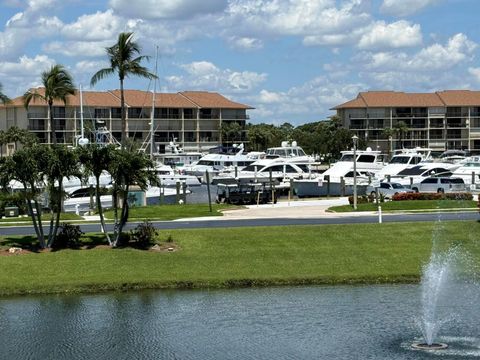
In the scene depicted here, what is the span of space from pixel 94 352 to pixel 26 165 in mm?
13840

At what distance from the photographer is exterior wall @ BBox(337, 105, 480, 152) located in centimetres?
15600

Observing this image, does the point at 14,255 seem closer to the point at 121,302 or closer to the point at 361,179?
the point at 121,302

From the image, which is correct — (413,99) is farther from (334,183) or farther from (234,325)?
(234,325)

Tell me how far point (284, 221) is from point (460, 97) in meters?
119

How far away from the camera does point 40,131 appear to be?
Answer: 142250mm

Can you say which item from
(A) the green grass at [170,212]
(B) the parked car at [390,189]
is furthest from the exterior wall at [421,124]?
(A) the green grass at [170,212]

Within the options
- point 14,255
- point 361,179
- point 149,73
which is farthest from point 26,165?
point 361,179

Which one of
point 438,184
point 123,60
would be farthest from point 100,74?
point 438,184

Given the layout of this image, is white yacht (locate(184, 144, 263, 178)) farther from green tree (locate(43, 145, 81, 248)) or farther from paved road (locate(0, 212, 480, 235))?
green tree (locate(43, 145, 81, 248))

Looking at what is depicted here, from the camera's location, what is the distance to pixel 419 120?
515 ft

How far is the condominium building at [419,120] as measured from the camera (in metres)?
156

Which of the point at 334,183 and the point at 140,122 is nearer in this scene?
the point at 334,183

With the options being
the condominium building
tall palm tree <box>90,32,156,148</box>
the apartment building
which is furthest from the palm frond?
the condominium building

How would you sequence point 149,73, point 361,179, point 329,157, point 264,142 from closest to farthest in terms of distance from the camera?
1. point 149,73
2. point 361,179
3. point 329,157
4. point 264,142
